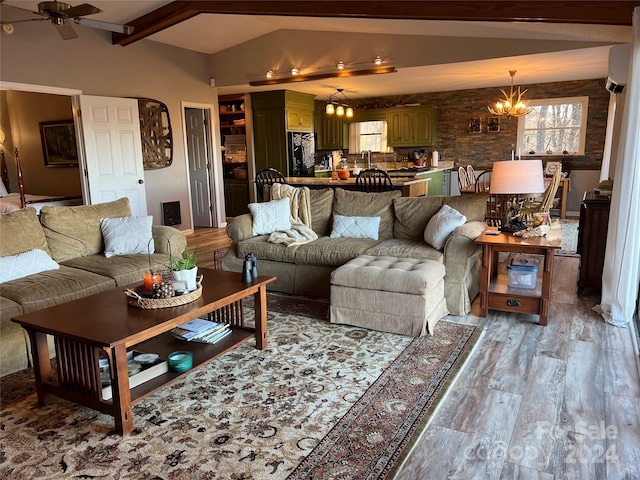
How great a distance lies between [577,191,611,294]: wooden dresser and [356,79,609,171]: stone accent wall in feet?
16.2

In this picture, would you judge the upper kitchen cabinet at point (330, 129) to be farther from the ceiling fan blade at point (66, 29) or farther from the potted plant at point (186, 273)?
the potted plant at point (186, 273)

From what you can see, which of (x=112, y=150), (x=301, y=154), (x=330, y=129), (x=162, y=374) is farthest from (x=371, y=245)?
(x=330, y=129)

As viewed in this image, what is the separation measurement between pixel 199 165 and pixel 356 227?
185 inches

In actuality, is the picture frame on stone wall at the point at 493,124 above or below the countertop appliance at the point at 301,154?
above

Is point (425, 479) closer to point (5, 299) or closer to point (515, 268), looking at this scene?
point (515, 268)

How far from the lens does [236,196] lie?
29.5 ft

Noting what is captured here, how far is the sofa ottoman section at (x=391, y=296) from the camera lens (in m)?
3.20

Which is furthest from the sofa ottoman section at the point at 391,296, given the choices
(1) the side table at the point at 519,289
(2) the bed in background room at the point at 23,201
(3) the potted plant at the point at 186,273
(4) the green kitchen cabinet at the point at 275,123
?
(4) the green kitchen cabinet at the point at 275,123

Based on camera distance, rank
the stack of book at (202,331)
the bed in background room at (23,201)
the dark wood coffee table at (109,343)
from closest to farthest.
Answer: the dark wood coffee table at (109,343) < the stack of book at (202,331) < the bed in background room at (23,201)

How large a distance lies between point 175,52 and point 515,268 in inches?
241

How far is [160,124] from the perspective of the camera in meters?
7.11

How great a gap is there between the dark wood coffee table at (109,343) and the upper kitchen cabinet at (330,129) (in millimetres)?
7899

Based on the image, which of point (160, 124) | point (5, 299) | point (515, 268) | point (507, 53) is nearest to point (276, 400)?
point (5, 299)

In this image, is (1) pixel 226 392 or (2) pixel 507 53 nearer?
(1) pixel 226 392
